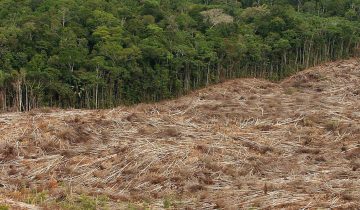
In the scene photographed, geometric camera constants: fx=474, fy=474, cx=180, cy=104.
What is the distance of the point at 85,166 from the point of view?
11.5 m

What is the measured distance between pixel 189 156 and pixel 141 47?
10.1 meters

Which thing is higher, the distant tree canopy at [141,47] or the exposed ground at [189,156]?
the distant tree canopy at [141,47]

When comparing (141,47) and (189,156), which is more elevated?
(141,47)

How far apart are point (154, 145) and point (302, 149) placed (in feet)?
13.5

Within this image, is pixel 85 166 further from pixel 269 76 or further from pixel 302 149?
pixel 269 76

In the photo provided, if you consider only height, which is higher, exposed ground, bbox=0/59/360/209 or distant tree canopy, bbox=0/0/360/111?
distant tree canopy, bbox=0/0/360/111

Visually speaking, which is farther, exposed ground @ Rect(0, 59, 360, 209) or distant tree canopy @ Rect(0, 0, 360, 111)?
distant tree canopy @ Rect(0, 0, 360, 111)

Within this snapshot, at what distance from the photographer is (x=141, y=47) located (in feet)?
69.6

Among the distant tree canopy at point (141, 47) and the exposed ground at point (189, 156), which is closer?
the exposed ground at point (189, 156)

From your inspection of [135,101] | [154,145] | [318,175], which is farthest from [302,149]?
[135,101]

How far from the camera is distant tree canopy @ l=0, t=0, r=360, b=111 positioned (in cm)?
1917

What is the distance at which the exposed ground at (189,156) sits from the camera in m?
9.46

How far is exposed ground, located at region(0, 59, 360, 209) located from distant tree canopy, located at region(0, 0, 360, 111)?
116 inches

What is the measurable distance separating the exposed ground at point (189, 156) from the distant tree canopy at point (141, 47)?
2953mm
